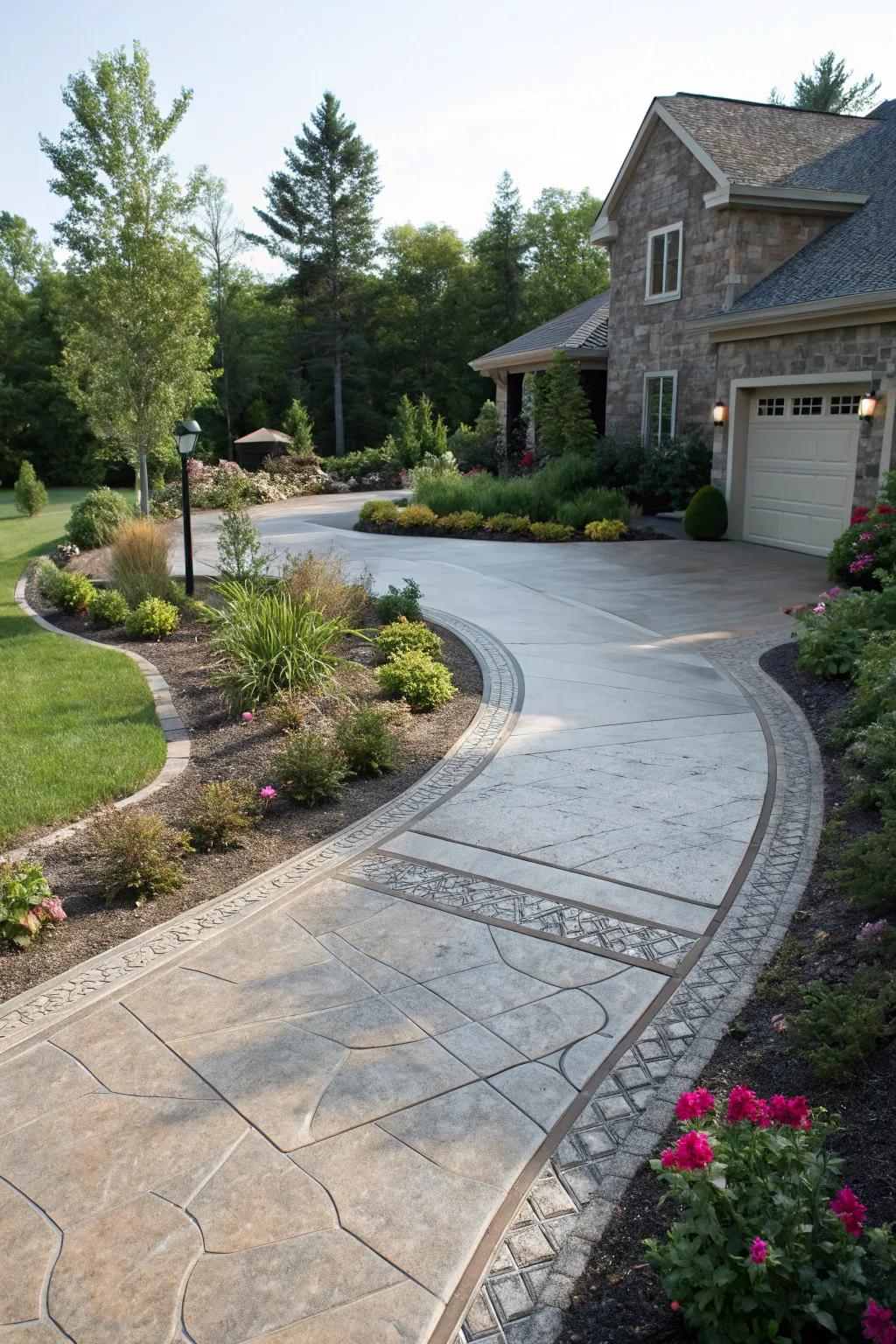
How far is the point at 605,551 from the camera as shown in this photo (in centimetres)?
1540

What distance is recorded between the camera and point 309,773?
18.9 ft

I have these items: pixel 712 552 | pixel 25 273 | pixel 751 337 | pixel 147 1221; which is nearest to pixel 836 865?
pixel 147 1221

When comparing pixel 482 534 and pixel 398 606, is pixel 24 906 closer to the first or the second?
pixel 398 606

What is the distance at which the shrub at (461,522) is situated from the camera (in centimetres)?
1783

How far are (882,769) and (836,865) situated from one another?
0.79m

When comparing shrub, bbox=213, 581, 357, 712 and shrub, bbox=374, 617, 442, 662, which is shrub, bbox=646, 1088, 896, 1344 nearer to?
shrub, bbox=213, 581, 357, 712

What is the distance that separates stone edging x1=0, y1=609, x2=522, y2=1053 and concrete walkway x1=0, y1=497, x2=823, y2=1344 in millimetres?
19

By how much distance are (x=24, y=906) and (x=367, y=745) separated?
2403 mm

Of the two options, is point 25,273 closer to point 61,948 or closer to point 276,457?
point 276,457

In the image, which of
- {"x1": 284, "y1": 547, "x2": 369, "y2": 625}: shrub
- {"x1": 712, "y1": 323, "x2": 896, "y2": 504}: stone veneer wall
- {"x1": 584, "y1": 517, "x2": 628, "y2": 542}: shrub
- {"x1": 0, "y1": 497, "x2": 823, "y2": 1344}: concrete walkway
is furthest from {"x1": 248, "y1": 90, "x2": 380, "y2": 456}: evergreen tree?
{"x1": 0, "y1": 497, "x2": 823, "y2": 1344}: concrete walkway

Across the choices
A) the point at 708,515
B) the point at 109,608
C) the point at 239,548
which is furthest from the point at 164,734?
the point at 708,515

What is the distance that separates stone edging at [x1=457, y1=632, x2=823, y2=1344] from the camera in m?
2.46

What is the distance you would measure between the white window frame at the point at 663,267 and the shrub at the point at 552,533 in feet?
16.1

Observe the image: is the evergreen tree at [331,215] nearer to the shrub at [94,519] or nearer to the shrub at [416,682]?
the shrub at [94,519]
